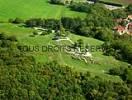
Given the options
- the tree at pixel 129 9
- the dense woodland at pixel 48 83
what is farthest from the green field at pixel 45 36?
the tree at pixel 129 9

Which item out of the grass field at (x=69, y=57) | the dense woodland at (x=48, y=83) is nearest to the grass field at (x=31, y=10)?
the grass field at (x=69, y=57)

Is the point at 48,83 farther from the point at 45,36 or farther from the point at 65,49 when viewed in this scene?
the point at 45,36

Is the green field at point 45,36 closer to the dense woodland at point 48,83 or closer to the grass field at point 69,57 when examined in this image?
the grass field at point 69,57

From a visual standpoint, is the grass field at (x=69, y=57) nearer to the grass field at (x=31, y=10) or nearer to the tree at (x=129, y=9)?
the grass field at (x=31, y=10)

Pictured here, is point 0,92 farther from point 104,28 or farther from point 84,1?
point 84,1

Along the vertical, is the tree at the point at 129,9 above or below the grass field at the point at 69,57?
above

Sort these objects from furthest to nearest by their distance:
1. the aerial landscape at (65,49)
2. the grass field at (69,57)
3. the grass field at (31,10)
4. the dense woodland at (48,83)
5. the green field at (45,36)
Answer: the grass field at (31,10) < the green field at (45,36) < the grass field at (69,57) < the aerial landscape at (65,49) < the dense woodland at (48,83)

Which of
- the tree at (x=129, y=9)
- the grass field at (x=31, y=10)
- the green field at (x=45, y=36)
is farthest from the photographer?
the tree at (x=129, y=9)

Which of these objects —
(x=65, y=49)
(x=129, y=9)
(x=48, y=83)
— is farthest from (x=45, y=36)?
(x=129, y=9)

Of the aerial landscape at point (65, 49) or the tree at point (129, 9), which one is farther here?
the tree at point (129, 9)
